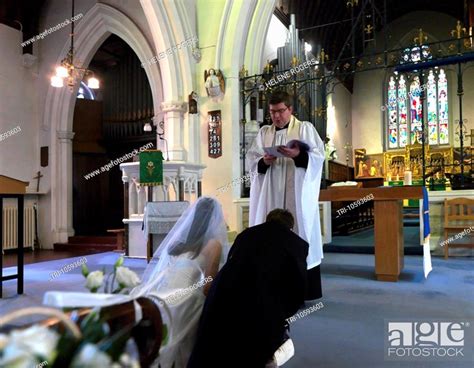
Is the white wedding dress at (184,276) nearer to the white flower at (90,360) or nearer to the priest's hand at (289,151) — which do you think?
the white flower at (90,360)

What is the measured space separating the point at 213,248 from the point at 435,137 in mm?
15039

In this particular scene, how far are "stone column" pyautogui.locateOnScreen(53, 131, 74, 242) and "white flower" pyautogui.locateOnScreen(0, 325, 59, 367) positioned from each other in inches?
362

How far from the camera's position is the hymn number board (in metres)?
7.52

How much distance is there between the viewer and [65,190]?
9328mm

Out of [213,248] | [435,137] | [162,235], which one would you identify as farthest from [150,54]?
[435,137]

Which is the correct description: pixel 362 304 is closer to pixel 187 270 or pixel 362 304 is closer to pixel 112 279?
pixel 187 270

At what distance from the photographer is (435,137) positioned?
604 inches

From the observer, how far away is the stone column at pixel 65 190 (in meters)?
9.22

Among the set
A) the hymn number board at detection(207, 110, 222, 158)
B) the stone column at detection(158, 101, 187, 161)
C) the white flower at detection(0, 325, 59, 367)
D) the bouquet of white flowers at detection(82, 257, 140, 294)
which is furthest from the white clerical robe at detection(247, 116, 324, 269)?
the stone column at detection(158, 101, 187, 161)

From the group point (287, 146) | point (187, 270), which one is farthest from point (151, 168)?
point (187, 270)

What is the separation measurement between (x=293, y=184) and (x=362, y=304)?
111cm

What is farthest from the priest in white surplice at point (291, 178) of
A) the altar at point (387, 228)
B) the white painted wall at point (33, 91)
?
the white painted wall at point (33, 91)

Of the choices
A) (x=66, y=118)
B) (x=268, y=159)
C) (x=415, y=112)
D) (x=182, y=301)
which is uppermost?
(x=415, y=112)

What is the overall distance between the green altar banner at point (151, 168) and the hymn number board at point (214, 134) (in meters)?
1.69
